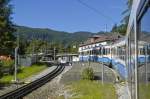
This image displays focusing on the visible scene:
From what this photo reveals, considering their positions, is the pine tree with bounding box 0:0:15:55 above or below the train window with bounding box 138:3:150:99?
above

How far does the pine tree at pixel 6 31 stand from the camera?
258 ft

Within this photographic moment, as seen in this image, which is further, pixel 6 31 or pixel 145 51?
pixel 6 31

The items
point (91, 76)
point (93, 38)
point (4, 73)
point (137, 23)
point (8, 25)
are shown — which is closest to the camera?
point (137, 23)

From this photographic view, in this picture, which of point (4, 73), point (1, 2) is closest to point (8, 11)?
point (1, 2)

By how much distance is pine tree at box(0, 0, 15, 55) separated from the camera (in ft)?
258

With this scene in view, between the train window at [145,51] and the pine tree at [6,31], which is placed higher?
the pine tree at [6,31]

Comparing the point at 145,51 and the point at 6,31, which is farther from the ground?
the point at 6,31

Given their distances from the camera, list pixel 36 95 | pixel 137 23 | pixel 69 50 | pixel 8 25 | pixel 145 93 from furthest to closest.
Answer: pixel 69 50 < pixel 8 25 < pixel 36 95 < pixel 137 23 < pixel 145 93

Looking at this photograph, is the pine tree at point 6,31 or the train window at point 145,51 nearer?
the train window at point 145,51

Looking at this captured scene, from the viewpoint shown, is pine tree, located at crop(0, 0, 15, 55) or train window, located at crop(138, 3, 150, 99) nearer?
train window, located at crop(138, 3, 150, 99)

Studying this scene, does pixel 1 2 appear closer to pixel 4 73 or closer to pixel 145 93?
pixel 4 73

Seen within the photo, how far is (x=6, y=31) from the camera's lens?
261 ft

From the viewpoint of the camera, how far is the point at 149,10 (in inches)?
194

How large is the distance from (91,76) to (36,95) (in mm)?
12153
